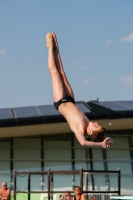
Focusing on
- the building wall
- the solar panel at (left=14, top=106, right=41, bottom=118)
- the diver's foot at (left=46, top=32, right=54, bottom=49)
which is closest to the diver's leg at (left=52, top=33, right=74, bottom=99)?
the diver's foot at (left=46, top=32, right=54, bottom=49)

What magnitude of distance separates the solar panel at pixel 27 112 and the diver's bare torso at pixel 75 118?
43.0ft

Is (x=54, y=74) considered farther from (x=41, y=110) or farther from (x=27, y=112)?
(x=41, y=110)

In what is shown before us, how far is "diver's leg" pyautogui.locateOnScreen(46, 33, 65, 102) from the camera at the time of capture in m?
8.87

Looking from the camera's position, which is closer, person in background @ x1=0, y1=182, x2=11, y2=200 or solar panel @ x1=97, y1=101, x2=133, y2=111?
person in background @ x1=0, y1=182, x2=11, y2=200

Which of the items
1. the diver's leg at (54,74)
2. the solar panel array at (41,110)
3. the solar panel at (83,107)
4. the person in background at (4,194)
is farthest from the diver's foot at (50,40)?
the solar panel at (83,107)

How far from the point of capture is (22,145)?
23656 mm

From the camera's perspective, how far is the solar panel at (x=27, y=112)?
21.9 m

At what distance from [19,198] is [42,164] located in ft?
28.3

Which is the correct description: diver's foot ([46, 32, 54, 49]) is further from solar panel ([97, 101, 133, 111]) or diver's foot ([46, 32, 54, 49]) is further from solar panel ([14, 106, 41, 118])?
solar panel ([97, 101, 133, 111])

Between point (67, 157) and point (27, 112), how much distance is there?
3128 mm

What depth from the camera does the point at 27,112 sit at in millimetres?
22969

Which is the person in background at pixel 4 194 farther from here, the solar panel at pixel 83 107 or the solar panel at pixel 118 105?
the solar panel at pixel 118 105

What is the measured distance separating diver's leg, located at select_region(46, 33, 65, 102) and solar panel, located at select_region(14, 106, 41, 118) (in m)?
12.5

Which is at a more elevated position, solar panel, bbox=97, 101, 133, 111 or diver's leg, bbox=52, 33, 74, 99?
solar panel, bbox=97, 101, 133, 111
